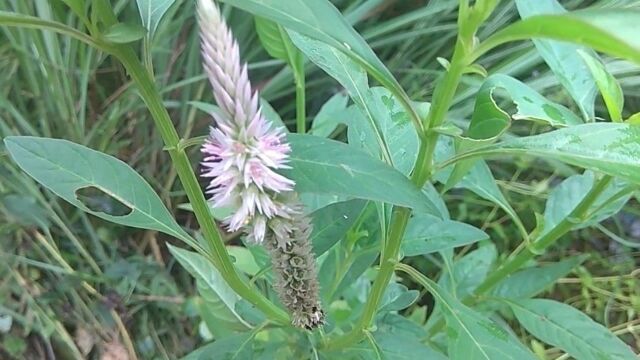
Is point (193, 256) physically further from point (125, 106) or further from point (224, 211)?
point (125, 106)

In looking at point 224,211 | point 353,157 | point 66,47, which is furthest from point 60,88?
point 353,157

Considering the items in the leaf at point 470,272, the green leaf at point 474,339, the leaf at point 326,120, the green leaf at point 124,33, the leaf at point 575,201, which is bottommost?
the leaf at point 470,272

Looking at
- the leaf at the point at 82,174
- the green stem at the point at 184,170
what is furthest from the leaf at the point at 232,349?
the leaf at the point at 82,174

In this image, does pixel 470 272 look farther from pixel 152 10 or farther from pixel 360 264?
pixel 152 10

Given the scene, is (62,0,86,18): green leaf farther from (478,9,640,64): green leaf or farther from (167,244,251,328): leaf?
(167,244,251,328): leaf

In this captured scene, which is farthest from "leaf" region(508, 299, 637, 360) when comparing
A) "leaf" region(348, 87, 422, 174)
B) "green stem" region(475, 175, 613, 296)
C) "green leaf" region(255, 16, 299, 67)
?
"green leaf" region(255, 16, 299, 67)

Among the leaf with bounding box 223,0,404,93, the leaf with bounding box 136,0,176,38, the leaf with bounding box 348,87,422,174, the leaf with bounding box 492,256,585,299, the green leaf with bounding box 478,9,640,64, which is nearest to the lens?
the green leaf with bounding box 478,9,640,64

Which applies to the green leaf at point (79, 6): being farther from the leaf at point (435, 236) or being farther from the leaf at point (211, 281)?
the leaf at point (211, 281)
